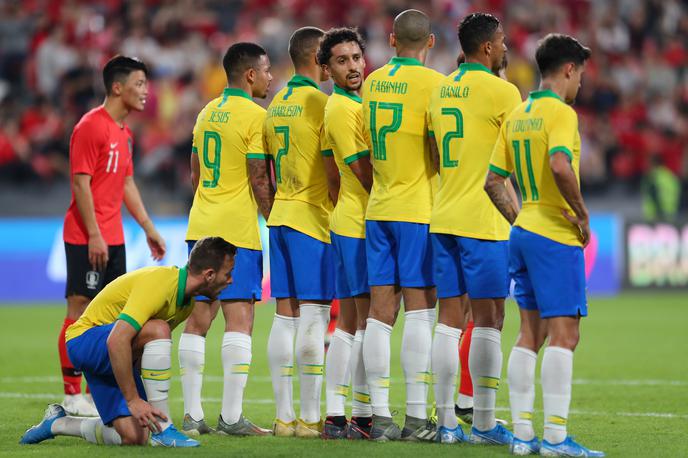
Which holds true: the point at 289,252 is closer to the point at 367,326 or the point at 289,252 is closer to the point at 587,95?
the point at 367,326

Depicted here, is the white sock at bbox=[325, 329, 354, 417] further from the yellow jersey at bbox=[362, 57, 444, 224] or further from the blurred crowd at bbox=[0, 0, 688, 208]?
the blurred crowd at bbox=[0, 0, 688, 208]

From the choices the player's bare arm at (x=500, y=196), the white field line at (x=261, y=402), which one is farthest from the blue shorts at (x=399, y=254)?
the white field line at (x=261, y=402)

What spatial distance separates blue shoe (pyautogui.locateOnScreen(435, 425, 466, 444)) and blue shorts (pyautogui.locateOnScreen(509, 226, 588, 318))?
3.44ft

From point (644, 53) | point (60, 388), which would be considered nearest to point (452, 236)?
point (60, 388)

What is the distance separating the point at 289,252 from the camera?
25.6 ft

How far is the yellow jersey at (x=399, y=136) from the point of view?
288 inches

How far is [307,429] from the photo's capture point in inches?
301

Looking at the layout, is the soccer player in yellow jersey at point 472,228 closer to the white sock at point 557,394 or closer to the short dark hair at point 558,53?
the short dark hair at point 558,53

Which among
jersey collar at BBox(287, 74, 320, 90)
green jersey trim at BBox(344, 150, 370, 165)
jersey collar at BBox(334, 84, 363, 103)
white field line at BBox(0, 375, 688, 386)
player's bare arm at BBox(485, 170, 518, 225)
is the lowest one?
white field line at BBox(0, 375, 688, 386)

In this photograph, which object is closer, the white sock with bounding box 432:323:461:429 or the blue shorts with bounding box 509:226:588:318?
the blue shorts with bounding box 509:226:588:318

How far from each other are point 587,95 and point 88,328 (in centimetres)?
1722

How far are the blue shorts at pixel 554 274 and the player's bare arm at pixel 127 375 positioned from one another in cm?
226

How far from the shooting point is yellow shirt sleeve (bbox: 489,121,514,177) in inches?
268

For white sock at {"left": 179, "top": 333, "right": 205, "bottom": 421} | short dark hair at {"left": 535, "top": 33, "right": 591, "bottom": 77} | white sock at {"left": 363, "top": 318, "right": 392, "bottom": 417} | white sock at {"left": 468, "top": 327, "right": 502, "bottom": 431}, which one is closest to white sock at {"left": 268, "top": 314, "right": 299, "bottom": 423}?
white sock at {"left": 179, "top": 333, "right": 205, "bottom": 421}
